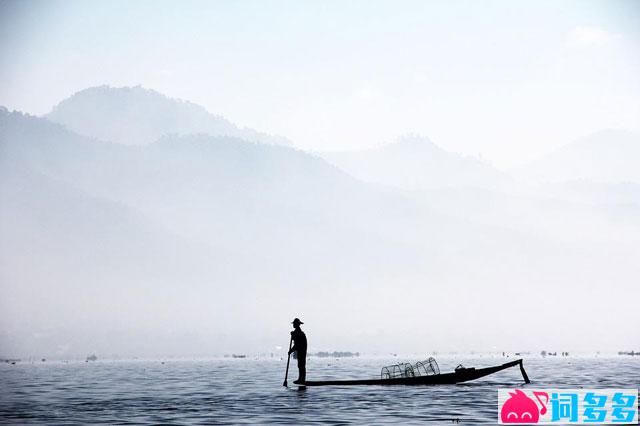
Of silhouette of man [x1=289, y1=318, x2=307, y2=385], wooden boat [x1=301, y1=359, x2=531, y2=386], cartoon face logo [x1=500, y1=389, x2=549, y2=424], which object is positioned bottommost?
cartoon face logo [x1=500, y1=389, x2=549, y2=424]

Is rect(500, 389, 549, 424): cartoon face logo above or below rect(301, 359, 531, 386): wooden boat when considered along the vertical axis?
below

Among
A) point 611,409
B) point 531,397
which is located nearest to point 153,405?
point 531,397

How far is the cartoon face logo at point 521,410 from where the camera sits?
3003 cm

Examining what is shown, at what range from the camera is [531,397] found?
1500 inches

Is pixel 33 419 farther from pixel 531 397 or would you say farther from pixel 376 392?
pixel 531 397

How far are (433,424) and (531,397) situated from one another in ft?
37.0
